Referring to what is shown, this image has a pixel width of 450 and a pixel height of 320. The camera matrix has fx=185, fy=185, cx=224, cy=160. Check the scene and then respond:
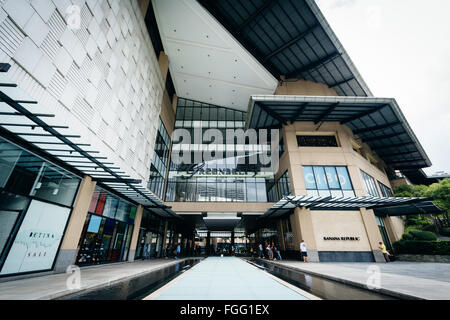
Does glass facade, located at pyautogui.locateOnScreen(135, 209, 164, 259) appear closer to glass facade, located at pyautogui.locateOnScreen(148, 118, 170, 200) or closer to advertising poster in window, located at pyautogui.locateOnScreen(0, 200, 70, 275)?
glass facade, located at pyautogui.locateOnScreen(148, 118, 170, 200)

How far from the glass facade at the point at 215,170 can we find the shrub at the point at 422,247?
13.7 m

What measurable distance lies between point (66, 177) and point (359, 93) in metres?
26.8

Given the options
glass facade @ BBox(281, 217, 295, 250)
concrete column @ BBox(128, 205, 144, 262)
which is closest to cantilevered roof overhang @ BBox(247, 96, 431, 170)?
glass facade @ BBox(281, 217, 295, 250)

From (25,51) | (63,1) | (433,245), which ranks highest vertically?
(63,1)

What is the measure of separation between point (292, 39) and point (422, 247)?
71.5 feet

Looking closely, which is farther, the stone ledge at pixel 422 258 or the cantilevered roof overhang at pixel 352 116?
the cantilevered roof overhang at pixel 352 116

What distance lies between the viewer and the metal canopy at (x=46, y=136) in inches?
201

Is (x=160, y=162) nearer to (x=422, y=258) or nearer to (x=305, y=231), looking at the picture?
(x=305, y=231)

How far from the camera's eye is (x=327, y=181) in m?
18.4

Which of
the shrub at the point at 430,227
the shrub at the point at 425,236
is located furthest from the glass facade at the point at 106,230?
the shrub at the point at 430,227

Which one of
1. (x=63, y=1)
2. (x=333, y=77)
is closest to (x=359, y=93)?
(x=333, y=77)

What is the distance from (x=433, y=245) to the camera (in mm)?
15430

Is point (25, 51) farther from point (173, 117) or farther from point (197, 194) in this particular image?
point (173, 117)

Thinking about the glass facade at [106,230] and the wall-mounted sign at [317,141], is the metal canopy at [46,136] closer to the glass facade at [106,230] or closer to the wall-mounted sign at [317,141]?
the glass facade at [106,230]
